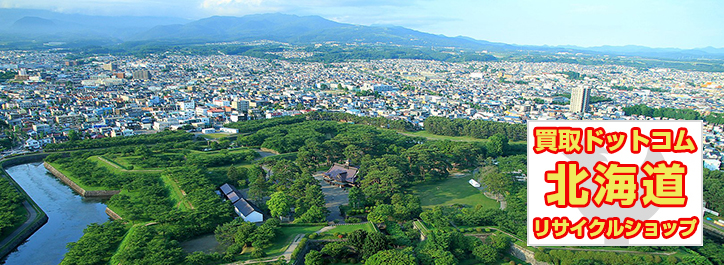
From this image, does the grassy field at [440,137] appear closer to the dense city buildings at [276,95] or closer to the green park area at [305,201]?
the green park area at [305,201]

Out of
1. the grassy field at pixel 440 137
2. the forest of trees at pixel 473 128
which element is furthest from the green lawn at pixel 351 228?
the forest of trees at pixel 473 128

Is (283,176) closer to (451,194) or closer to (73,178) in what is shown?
(451,194)

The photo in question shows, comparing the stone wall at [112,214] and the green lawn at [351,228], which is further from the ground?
the green lawn at [351,228]

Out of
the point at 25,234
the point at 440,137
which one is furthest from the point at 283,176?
the point at 440,137

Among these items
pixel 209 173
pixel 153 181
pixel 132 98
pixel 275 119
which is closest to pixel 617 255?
pixel 209 173

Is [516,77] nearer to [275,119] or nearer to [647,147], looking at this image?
[275,119]

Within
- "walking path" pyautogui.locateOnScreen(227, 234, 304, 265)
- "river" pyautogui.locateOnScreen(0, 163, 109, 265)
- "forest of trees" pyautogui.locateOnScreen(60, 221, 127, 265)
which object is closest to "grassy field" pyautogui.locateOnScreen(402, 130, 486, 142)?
"walking path" pyautogui.locateOnScreen(227, 234, 304, 265)
